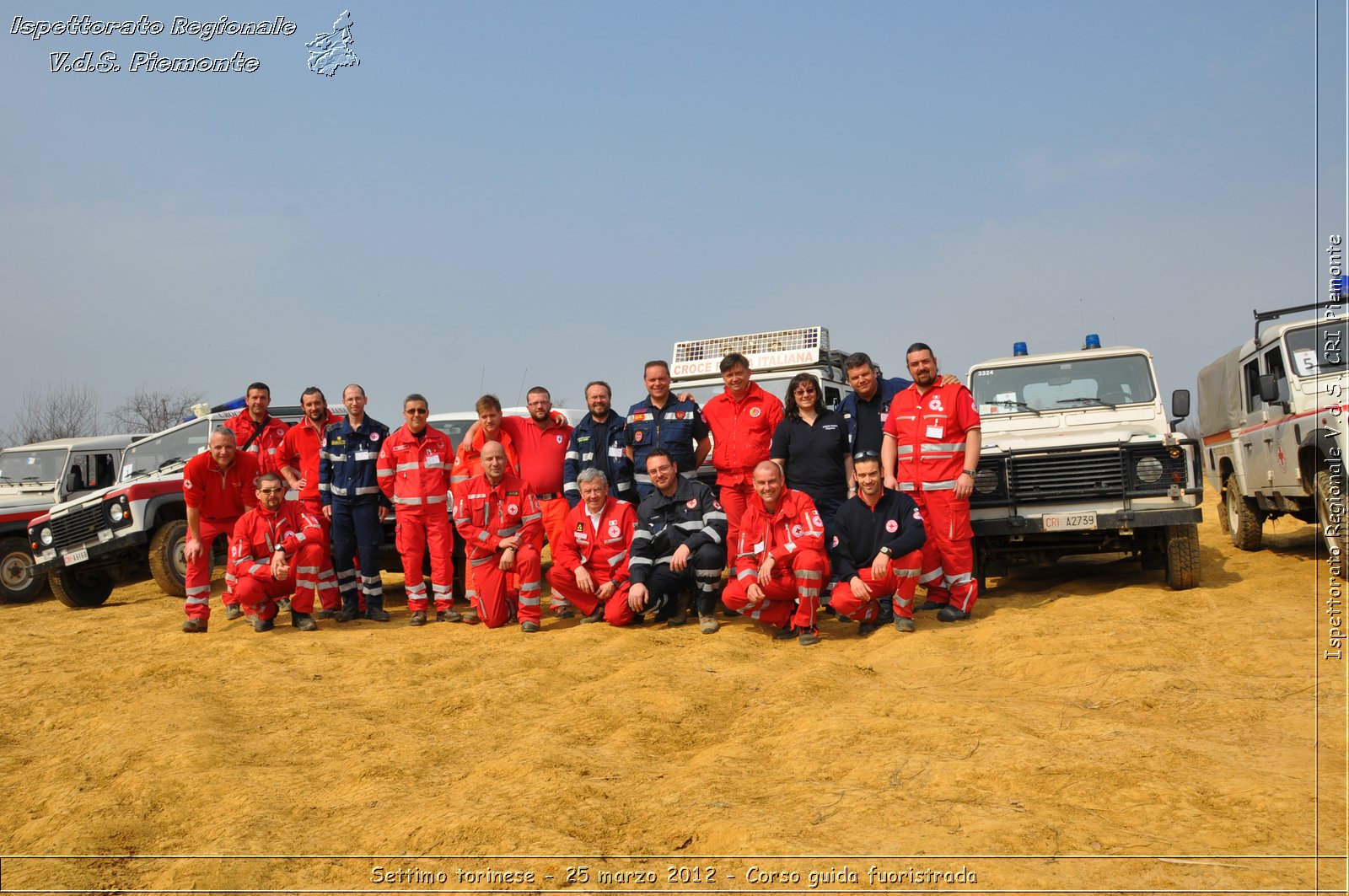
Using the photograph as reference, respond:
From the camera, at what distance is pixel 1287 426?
8477mm

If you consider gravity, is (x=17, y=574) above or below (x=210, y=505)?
below

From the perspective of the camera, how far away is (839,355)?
11.9 metres

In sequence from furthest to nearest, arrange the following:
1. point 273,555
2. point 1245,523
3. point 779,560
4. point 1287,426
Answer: point 1245,523, point 1287,426, point 273,555, point 779,560

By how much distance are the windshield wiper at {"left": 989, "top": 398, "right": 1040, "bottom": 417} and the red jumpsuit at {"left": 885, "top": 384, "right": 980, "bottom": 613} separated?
201 centimetres

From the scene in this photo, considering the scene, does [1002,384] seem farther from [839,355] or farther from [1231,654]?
[1231,654]

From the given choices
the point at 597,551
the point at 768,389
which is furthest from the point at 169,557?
the point at 768,389

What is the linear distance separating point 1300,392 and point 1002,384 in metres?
2.44

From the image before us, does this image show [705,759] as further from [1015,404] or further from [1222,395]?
[1222,395]

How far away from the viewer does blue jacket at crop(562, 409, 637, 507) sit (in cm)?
802

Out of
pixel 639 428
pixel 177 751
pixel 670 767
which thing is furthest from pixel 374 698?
pixel 639 428

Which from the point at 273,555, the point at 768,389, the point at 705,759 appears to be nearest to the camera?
the point at 705,759

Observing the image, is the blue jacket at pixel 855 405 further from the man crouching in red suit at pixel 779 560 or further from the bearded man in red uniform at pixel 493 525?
the bearded man in red uniform at pixel 493 525

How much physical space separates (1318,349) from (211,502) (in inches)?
375

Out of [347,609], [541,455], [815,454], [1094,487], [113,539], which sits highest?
[541,455]
